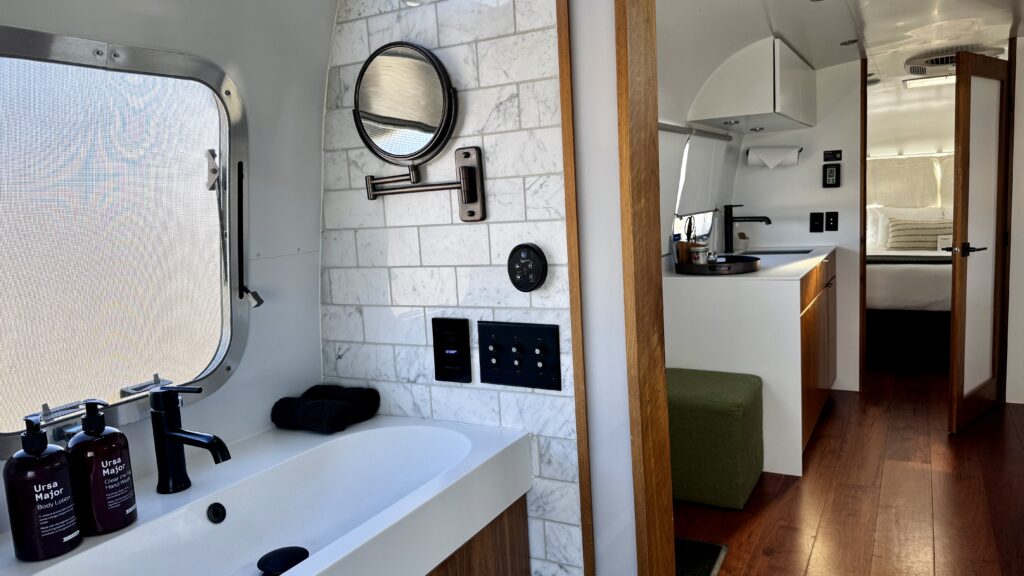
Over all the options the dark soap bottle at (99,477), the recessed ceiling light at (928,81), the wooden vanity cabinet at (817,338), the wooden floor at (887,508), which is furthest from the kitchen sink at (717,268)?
the recessed ceiling light at (928,81)

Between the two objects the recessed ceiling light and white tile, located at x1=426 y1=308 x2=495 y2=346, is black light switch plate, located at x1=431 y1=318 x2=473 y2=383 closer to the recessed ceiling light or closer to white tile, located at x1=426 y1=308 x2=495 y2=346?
white tile, located at x1=426 y1=308 x2=495 y2=346

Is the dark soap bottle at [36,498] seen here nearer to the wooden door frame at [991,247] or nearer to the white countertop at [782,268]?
the white countertop at [782,268]

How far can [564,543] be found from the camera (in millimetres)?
1776

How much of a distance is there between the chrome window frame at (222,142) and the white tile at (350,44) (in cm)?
33

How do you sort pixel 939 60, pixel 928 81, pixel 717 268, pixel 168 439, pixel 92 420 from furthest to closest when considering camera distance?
pixel 928 81
pixel 939 60
pixel 717 268
pixel 168 439
pixel 92 420

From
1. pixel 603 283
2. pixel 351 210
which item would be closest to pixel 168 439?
pixel 351 210

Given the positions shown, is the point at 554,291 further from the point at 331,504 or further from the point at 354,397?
the point at 331,504

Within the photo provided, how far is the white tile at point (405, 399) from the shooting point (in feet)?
6.40

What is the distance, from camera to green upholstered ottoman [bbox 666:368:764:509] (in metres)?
3.13

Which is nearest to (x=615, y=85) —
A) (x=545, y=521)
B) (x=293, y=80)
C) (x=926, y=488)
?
(x=293, y=80)

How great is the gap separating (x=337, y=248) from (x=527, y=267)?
0.62 metres

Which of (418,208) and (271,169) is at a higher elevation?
(271,169)

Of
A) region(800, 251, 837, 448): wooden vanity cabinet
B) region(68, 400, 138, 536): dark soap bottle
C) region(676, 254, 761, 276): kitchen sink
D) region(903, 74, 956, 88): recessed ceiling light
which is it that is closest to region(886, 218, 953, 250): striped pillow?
region(903, 74, 956, 88): recessed ceiling light

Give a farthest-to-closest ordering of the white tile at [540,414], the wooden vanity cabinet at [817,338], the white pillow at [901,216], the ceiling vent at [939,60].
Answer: the white pillow at [901,216], the ceiling vent at [939,60], the wooden vanity cabinet at [817,338], the white tile at [540,414]
